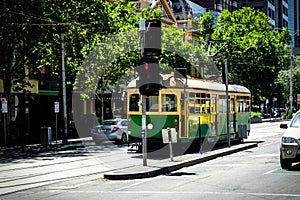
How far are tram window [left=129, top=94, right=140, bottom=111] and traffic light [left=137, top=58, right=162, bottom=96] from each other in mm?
6260

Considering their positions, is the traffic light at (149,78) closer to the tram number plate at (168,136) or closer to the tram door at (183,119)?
the tram number plate at (168,136)

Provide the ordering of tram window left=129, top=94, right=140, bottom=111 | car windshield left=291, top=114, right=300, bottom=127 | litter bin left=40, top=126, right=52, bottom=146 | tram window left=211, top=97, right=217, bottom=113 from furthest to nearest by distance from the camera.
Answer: litter bin left=40, top=126, right=52, bottom=146 < tram window left=211, top=97, right=217, bottom=113 < tram window left=129, top=94, right=140, bottom=111 < car windshield left=291, top=114, right=300, bottom=127

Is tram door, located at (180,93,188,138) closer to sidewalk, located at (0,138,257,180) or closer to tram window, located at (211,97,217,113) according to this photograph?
sidewalk, located at (0,138,257,180)

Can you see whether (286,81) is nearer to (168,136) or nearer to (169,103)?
(169,103)

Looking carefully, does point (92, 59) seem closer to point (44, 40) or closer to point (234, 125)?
point (44, 40)

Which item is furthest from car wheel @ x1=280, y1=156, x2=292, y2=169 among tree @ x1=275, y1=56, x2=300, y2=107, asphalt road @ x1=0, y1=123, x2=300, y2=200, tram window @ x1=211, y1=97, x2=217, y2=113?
tree @ x1=275, y1=56, x2=300, y2=107

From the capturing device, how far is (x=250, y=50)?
63.2m

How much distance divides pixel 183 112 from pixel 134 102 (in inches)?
91.6

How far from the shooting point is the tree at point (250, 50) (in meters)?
62.0

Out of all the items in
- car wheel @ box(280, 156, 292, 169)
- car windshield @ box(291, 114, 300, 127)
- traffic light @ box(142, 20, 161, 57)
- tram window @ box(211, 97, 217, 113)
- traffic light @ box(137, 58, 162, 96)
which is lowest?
car wheel @ box(280, 156, 292, 169)

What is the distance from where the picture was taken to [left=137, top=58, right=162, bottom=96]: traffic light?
16.0 metres

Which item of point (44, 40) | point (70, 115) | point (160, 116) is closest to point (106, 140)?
point (44, 40)

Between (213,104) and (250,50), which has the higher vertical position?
(250,50)

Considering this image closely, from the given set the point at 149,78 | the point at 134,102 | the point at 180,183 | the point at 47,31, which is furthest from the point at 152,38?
the point at 47,31
